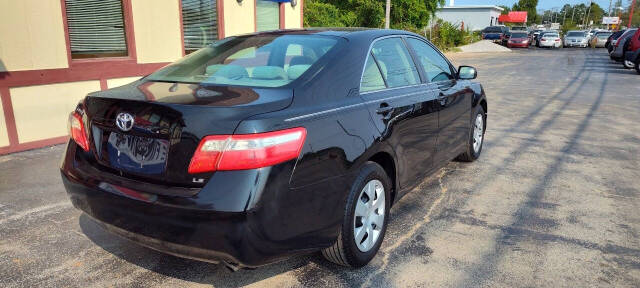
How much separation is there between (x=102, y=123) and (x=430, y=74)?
2.73 m

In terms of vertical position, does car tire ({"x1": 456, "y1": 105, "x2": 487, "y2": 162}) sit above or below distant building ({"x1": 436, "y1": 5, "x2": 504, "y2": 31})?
below

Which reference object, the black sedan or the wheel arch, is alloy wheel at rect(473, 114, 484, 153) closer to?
the black sedan

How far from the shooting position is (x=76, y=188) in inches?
110

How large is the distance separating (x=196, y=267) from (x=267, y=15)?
8.85 m

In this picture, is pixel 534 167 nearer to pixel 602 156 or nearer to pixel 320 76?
pixel 602 156

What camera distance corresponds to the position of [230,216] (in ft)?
7.46

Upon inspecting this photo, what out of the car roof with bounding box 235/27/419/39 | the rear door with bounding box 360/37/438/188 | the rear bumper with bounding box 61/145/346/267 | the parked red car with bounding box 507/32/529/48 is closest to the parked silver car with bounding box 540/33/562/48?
the parked red car with bounding box 507/32/529/48

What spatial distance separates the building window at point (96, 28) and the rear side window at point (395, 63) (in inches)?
202

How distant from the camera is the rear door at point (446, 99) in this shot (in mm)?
4203

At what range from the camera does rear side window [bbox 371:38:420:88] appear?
352cm

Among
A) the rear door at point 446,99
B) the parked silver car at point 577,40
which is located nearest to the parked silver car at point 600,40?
the parked silver car at point 577,40

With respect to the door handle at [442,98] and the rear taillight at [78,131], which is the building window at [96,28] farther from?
the door handle at [442,98]

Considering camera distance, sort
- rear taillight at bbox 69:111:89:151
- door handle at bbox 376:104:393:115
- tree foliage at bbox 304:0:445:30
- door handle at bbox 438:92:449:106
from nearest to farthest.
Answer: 1. rear taillight at bbox 69:111:89:151
2. door handle at bbox 376:104:393:115
3. door handle at bbox 438:92:449:106
4. tree foliage at bbox 304:0:445:30

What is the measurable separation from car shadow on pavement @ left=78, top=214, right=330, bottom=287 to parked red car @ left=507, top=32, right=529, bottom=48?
132ft
